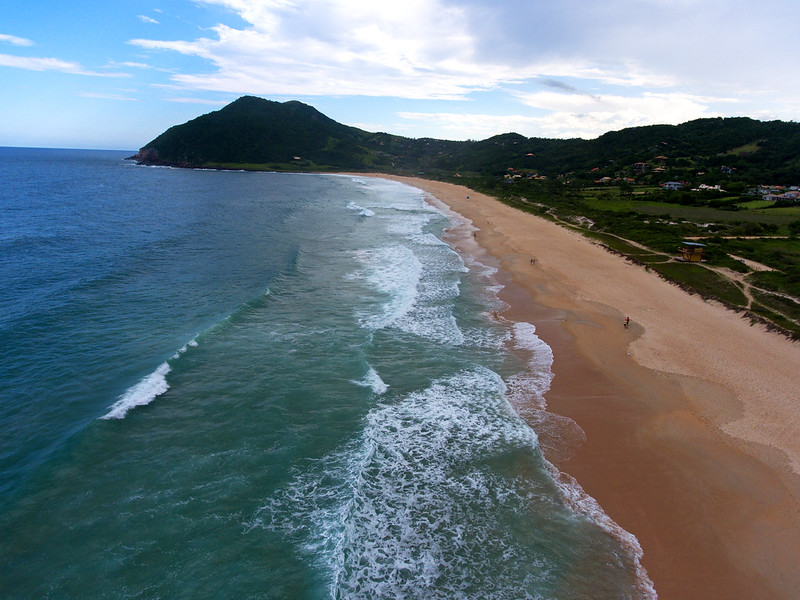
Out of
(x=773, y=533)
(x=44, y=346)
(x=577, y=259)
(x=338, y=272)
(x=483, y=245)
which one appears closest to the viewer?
(x=773, y=533)

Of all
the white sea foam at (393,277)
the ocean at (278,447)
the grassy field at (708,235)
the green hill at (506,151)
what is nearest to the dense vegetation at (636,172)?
the grassy field at (708,235)

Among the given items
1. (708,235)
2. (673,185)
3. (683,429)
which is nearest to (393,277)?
(683,429)

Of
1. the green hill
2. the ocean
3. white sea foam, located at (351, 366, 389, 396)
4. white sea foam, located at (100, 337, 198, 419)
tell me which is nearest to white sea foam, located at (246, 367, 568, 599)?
the ocean

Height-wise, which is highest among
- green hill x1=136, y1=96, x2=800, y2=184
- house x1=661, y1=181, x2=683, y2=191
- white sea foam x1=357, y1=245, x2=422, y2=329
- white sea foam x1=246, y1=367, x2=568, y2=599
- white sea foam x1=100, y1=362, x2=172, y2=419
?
green hill x1=136, y1=96, x2=800, y2=184

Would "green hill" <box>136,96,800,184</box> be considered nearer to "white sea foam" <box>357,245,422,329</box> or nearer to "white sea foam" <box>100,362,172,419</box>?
"white sea foam" <box>357,245,422,329</box>

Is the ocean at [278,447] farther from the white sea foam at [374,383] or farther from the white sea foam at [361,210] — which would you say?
the white sea foam at [361,210]

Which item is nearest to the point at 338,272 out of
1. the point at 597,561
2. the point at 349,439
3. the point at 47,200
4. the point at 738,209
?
the point at 349,439

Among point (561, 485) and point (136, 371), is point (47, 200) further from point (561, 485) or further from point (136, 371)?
point (561, 485)
